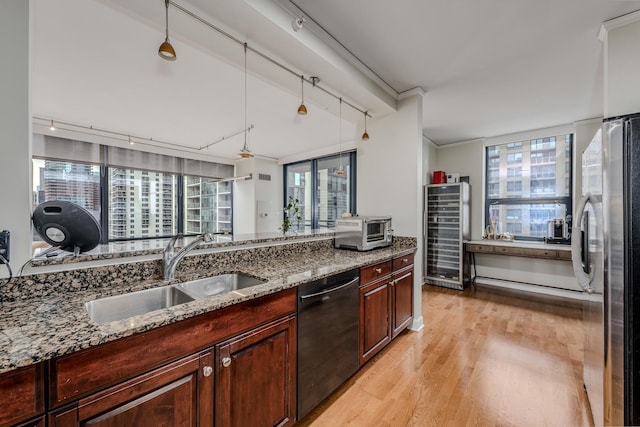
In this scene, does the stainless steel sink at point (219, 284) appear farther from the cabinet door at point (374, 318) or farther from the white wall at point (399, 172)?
the white wall at point (399, 172)

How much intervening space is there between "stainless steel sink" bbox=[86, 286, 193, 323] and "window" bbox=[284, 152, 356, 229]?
3.66 m

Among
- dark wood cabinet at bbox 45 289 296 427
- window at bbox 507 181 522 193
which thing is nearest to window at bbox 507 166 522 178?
window at bbox 507 181 522 193

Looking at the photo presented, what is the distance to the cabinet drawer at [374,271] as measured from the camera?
81.3 inches

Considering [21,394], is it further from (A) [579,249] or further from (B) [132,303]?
(A) [579,249]

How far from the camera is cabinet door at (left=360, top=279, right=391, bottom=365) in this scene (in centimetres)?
208

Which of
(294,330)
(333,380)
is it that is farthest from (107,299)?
(333,380)

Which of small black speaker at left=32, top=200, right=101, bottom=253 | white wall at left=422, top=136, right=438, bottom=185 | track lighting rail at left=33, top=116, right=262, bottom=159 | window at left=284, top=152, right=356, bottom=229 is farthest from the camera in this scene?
window at left=284, top=152, right=356, bottom=229

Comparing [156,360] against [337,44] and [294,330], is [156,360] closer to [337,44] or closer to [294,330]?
[294,330]

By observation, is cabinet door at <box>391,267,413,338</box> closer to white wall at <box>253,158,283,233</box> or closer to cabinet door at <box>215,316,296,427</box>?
cabinet door at <box>215,316,296,427</box>

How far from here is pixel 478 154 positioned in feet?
15.3

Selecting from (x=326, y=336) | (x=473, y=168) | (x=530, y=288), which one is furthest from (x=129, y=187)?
(x=530, y=288)

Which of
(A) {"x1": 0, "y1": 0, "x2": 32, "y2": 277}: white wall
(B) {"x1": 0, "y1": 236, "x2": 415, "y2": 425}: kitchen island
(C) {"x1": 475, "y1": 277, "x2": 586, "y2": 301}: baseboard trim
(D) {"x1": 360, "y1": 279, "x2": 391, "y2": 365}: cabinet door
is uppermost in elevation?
(A) {"x1": 0, "y1": 0, "x2": 32, "y2": 277}: white wall

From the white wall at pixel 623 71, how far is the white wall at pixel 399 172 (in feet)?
4.64

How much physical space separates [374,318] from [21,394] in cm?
199
